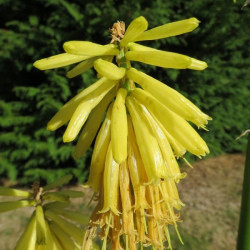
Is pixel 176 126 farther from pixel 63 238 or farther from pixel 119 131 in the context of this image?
pixel 63 238

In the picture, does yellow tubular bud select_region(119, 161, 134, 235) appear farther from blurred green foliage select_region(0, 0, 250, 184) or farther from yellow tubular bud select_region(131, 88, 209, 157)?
blurred green foliage select_region(0, 0, 250, 184)

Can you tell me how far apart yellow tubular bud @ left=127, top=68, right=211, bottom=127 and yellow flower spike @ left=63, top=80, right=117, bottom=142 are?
3.9 inches

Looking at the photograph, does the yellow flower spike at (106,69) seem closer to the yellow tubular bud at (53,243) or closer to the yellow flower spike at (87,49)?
the yellow flower spike at (87,49)

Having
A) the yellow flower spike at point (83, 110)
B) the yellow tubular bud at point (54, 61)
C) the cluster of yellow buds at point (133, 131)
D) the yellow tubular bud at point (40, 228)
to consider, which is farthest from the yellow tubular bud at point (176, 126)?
the yellow tubular bud at point (40, 228)

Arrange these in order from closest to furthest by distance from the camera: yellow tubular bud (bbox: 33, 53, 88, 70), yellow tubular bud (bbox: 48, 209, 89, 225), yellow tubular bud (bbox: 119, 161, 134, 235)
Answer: yellow tubular bud (bbox: 33, 53, 88, 70) → yellow tubular bud (bbox: 119, 161, 134, 235) → yellow tubular bud (bbox: 48, 209, 89, 225)

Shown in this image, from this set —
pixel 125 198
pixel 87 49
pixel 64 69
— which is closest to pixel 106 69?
pixel 87 49

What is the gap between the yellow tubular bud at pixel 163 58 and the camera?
1.03 meters

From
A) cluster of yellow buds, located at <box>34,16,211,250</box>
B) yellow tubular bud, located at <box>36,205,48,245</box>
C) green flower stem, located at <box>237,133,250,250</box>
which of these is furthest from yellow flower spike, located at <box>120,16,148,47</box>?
yellow tubular bud, located at <box>36,205,48,245</box>

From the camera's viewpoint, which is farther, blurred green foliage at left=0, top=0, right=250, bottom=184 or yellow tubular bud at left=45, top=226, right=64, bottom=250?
blurred green foliage at left=0, top=0, right=250, bottom=184

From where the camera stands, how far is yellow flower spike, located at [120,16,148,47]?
3.48ft

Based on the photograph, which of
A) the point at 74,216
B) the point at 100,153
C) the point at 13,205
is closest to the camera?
the point at 100,153

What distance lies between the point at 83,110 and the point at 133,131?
0.21m

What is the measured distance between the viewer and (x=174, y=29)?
1094 millimetres

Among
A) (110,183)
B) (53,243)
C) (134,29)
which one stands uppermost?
(134,29)
